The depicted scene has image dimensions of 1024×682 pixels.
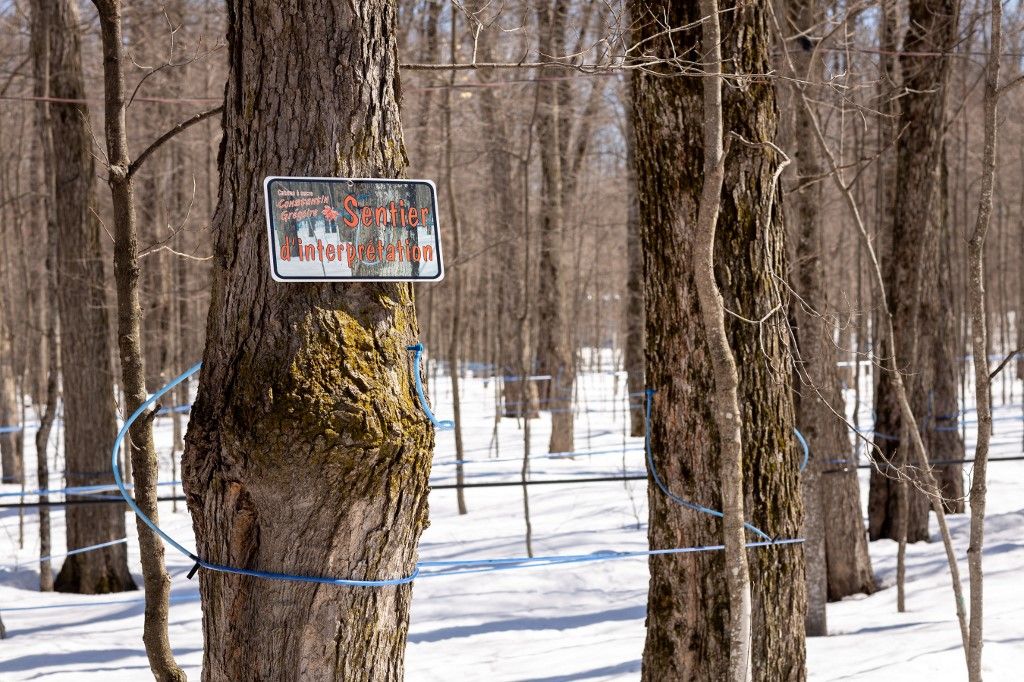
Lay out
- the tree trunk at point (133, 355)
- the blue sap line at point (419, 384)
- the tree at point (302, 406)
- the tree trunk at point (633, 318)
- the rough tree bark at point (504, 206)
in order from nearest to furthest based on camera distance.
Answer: the tree at point (302, 406)
the blue sap line at point (419, 384)
the tree trunk at point (133, 355)
the rough tree bark at point (504, 206)
the tree trunk at point (633, 318)

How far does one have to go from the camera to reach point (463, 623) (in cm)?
658

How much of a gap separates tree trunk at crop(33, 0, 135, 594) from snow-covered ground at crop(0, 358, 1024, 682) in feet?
1.85

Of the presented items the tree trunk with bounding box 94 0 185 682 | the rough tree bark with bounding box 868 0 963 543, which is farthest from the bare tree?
the rough tree bark with bounding box 868 0 963 543

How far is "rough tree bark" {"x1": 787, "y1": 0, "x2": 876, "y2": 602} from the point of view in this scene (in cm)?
596

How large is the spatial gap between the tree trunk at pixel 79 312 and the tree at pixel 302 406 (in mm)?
5586

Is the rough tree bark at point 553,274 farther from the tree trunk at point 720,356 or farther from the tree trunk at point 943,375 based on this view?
the tree trunk at point 720,356

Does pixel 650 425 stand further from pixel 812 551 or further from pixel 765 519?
pixel 812 551

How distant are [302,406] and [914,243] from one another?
7.18 meters

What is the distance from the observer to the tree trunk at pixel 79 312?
7355 millimetres

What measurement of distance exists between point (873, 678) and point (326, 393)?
367 cm

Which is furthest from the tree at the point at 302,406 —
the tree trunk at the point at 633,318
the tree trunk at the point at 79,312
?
the tree trunk at the point at 633,318

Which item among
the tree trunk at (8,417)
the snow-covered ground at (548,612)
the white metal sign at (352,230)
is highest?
the white metal sign at (352,230)

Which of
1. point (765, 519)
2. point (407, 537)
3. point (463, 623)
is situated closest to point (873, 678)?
point (765, 519)

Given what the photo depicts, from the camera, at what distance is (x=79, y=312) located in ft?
24.6
